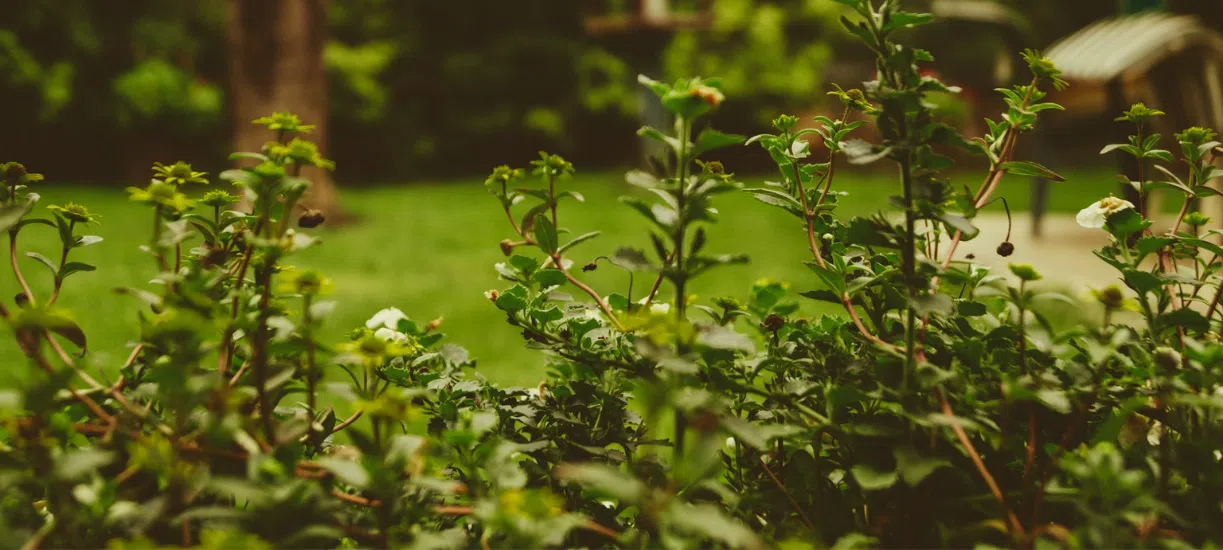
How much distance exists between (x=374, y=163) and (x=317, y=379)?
345 inches

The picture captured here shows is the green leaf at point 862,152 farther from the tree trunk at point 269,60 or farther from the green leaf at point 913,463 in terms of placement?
the tree trunk at point 269,60

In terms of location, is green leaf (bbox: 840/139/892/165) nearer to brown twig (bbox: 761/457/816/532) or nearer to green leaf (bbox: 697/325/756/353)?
green leaf (bbox: 697/325/756/353)

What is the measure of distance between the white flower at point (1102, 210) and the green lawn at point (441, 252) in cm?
182

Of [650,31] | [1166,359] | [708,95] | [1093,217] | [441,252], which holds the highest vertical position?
[650,31]

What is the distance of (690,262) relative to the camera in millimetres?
784

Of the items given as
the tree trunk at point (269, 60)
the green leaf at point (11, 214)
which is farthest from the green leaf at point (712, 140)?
the tree trunk at point (269, 60)

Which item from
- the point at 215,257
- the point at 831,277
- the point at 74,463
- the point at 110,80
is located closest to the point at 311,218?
the point at 215,257

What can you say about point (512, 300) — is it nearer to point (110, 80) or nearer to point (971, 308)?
point (971, 308)

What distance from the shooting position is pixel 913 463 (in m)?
0.76

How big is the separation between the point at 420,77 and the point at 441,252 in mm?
4247

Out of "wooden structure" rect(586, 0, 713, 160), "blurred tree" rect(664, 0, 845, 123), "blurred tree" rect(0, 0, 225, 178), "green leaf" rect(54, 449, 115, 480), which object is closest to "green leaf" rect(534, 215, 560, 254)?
"green leaf" rect(54, 449, 115, 480)

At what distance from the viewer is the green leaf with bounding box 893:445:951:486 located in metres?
0.74

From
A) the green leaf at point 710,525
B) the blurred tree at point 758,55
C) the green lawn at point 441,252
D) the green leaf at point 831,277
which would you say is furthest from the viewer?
the blurred tree at point 758,55

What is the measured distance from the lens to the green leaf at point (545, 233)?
973 mm
